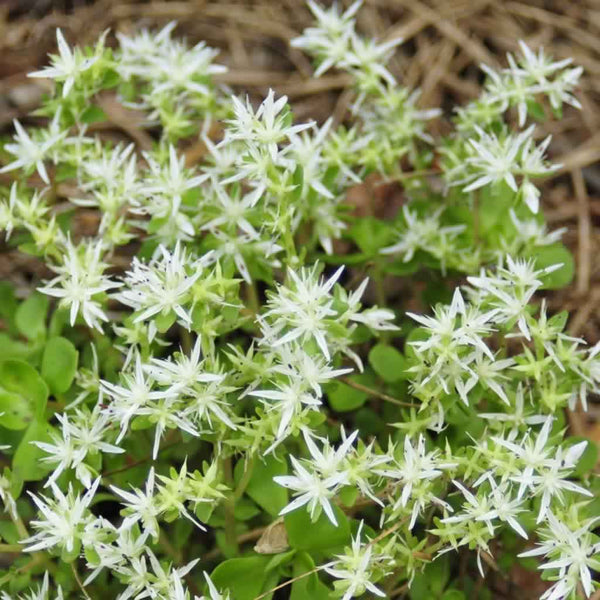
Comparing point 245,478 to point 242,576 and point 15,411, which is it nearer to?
point 242,576

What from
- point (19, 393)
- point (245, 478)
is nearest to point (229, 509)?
point (245, 478)

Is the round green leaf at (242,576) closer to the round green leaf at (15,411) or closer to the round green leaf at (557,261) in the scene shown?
A: the round green leaf at (15,411)

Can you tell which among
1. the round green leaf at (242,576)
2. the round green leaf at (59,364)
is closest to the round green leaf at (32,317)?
the round green leaf at (59,364)

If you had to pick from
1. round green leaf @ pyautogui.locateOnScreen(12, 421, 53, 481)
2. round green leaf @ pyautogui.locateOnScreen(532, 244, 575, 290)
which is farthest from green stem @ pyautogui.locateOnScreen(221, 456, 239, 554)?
round green leaf @ pyautogui.locateOnScreen(532, 244, 575, 290)

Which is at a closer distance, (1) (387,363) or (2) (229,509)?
(2) (229,509)

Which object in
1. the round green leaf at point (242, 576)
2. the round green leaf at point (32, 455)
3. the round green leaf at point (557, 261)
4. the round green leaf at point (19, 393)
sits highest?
the round green leaf at point (557, 261)

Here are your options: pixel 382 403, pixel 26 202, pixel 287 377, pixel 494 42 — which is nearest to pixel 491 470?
pixel 287 377

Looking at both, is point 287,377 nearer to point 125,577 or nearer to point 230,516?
point 230,516
